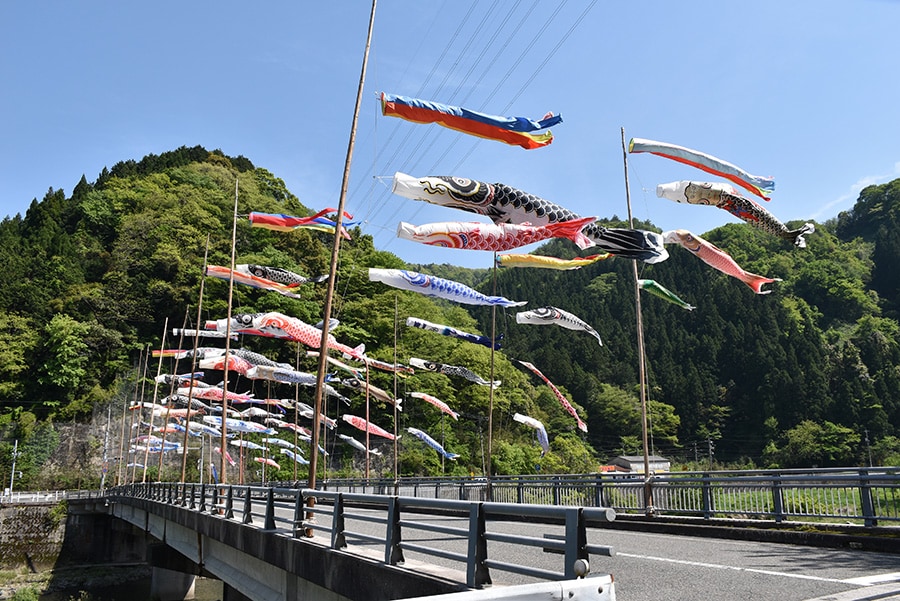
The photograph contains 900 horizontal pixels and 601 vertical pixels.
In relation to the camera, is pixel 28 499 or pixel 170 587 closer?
pixel 170 587

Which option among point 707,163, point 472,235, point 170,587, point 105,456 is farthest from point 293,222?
point 105,456

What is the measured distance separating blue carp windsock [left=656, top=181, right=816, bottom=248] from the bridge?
840 centimetres

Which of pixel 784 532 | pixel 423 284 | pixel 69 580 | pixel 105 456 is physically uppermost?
pixel 423 284

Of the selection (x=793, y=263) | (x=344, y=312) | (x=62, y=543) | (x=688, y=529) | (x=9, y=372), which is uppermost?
(x=793, y=263)

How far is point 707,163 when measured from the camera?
849 inches

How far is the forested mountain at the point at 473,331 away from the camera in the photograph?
74.8 meters

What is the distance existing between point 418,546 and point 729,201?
54.4 ft

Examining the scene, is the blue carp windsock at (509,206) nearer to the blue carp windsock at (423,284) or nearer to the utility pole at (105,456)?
the blue carp windsock at (423,284)

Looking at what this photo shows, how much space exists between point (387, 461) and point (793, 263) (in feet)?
380

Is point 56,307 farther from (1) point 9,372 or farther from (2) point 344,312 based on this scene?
(2) point 344,312

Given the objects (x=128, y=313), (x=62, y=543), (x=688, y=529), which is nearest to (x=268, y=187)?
(x=128, y=313)

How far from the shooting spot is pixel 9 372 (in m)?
74.1

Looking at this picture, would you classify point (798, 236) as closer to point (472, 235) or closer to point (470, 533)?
point (472, 235)

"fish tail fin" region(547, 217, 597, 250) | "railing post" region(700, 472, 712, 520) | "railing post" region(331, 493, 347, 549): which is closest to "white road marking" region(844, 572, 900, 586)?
"railing post" region(331, 493, 347, 549)
